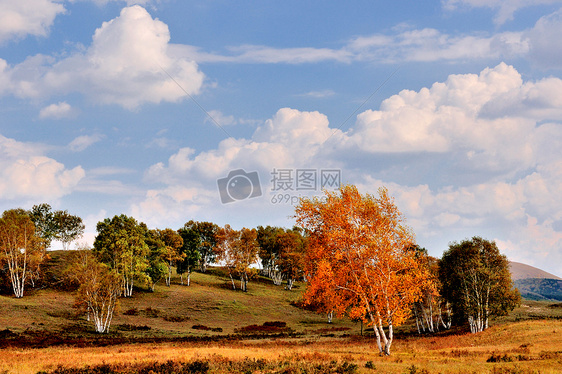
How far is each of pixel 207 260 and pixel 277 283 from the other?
34.6 metres

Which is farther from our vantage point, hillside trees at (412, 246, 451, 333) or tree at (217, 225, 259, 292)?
tree at (217, 225, 259, 292)

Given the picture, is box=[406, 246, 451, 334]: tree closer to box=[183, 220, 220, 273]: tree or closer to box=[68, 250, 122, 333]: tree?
box=[68, 250, 122, 333]: tree

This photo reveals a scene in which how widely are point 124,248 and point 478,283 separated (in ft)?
217

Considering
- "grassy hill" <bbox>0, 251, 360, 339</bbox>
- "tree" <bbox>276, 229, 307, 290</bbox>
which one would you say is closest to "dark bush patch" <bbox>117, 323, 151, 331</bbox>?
"grassy hill" <bbox>0, 251, 360, 339</bbox>

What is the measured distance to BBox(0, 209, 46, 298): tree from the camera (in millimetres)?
83394

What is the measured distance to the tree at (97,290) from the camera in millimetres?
61250

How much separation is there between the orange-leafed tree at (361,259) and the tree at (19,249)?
2787 inches

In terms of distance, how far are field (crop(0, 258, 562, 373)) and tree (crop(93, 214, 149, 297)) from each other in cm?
576

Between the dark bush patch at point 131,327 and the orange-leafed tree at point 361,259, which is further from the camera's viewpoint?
the dark bush patch at point 131,327

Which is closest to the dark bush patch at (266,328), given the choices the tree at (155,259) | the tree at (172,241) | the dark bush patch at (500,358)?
the tree at (155,259)

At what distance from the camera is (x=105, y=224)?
96438 mm

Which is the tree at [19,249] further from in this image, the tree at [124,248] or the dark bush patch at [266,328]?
the dark bush patch at [266,328]

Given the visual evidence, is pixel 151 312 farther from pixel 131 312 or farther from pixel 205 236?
pixel 205 236

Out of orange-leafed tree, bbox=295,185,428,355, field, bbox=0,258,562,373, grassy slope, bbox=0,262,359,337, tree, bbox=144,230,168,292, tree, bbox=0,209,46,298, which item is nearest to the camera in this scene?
field, bbox=0,258,562,373
